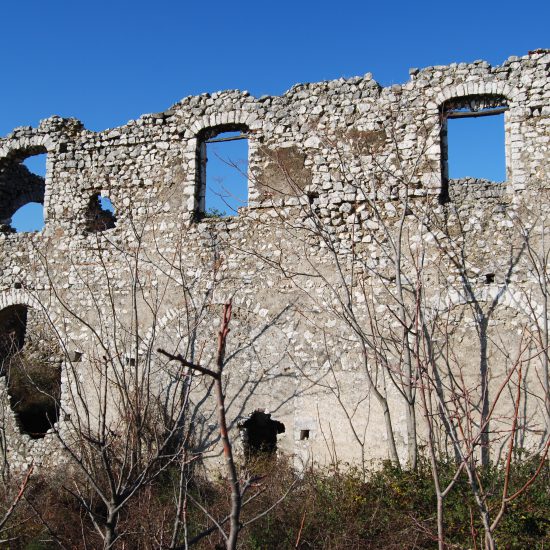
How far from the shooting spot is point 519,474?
21.1ft


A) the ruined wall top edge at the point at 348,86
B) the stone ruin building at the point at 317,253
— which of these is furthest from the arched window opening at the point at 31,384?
the ruined wall top edge at the point at 348,86

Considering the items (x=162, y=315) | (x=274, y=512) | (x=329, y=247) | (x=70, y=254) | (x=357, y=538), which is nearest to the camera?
(x=357, y=538)

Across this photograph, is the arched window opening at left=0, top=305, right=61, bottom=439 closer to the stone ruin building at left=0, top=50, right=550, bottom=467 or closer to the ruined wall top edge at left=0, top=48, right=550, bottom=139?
the stone ruin building at left=0, top=50, right=550, bottom=467

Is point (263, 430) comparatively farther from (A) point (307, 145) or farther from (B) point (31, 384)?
(A) point (307, 145)

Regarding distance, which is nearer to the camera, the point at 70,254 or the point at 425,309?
the point at 425,309

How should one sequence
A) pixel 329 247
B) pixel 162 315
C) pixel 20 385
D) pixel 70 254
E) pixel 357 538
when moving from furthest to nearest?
pixel 20 385 < pixel 70 254 < pixel 162 315 < pixel 329 247 < pixel 357 538

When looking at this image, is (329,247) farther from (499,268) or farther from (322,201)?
(499,268)

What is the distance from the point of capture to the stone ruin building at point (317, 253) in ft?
25.0

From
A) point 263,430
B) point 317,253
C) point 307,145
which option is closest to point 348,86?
point 307,145

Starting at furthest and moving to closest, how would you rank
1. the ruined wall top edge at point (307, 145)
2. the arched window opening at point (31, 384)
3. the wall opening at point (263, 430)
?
the arched window opening at point (31, 384) → the wall opening at point (263, 430) → the ruined wall top edge at point (307, 145)

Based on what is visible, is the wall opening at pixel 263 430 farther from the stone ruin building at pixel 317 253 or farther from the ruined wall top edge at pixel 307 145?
the ruined wall top edge at pixel 307 145

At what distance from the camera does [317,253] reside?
841 centimetres

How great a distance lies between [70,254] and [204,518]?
15.8ft

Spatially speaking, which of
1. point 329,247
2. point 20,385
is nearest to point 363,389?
point 329,247
